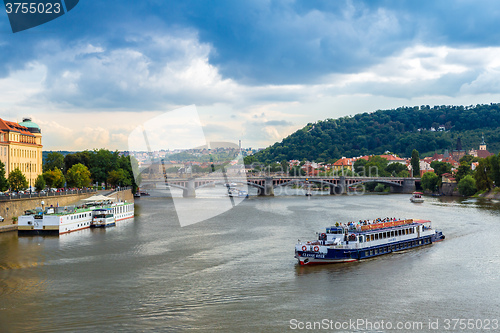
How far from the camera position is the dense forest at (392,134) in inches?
6250

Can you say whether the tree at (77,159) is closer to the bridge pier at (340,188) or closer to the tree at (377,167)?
the bridge pier at (340,188)

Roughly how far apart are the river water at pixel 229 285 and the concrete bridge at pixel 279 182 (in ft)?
122

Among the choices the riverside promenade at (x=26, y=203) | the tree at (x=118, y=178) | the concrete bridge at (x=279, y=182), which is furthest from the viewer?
the concrete bridge at (x=279, y=182)

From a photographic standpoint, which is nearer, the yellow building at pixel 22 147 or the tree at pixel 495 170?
the yellow building at pixel 22 147

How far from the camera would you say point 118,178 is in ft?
211

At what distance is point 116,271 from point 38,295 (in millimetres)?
4359

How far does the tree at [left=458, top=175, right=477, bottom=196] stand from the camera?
7144 cm

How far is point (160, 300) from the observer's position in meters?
18.7

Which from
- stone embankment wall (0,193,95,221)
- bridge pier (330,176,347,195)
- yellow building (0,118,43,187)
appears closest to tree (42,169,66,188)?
yellow building (0,118,43,187)

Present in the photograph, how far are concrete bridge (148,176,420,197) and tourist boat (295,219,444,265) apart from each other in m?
40.8

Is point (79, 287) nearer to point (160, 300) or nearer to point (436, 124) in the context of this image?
point (160, 300)

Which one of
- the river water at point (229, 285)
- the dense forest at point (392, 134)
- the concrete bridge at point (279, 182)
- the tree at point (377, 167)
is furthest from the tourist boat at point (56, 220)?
the dense forest at point (392, 134)

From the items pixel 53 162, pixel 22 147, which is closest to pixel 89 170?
pixel 53 162

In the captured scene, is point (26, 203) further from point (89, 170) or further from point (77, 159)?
point (77, 159)
